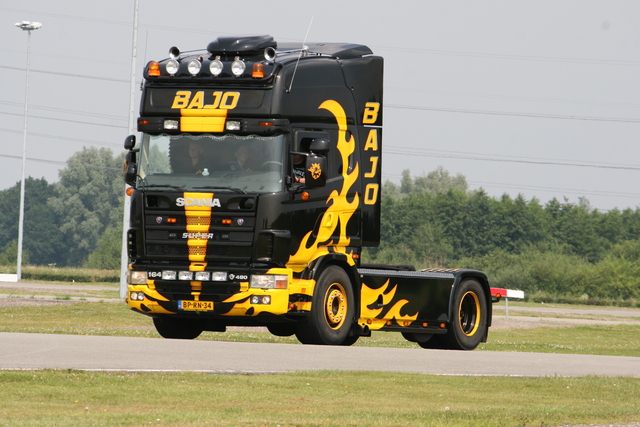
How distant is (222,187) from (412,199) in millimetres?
91748

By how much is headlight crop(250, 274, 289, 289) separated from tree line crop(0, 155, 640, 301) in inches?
1451

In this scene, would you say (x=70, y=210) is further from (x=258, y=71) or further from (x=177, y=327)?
(x=258, y=71)

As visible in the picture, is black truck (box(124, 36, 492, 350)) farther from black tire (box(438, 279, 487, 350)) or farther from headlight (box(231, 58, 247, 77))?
black tire (box(438, 279, 487, 350))

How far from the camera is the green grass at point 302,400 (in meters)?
8.72

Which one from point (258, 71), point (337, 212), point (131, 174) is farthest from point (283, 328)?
point (258, 71)

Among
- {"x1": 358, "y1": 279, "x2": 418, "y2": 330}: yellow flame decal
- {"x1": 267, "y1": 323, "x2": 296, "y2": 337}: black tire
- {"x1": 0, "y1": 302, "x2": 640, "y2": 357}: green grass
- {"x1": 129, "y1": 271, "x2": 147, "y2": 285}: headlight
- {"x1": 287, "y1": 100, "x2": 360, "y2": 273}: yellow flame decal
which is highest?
{"x1": 287, "y1": 100, "x2": 360, "y2": 273}: yellow flame decal

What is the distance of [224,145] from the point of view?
1509 centimetres

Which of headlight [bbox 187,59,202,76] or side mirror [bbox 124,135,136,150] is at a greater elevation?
headlight [bbox 187,59,202,76]

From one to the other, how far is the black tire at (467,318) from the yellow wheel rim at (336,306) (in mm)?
2308

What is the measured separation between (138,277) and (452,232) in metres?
85.0

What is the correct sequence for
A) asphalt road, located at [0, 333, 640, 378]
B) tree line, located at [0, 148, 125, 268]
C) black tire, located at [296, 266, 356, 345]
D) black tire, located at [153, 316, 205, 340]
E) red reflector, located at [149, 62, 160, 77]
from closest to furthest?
asphalt road, located at [0, 333, 640, 378]
black tire, located at [296, 266, 356, 345]
red reflector, located at [149, 62, 160, 77]
black tire, located at [153, 316, 205, 340]
tree line, located at [0, 148, 125, 268]

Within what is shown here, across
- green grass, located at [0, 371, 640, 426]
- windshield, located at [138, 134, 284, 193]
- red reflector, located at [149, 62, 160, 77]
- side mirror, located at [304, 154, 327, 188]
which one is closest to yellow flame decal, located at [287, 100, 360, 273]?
side mirror, located at [304, 154, 327, 188]

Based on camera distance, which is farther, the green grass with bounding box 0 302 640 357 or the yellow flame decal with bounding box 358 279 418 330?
the green grass with bounding box 0 302 640 357

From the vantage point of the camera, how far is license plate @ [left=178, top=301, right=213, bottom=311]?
15.1 meters
